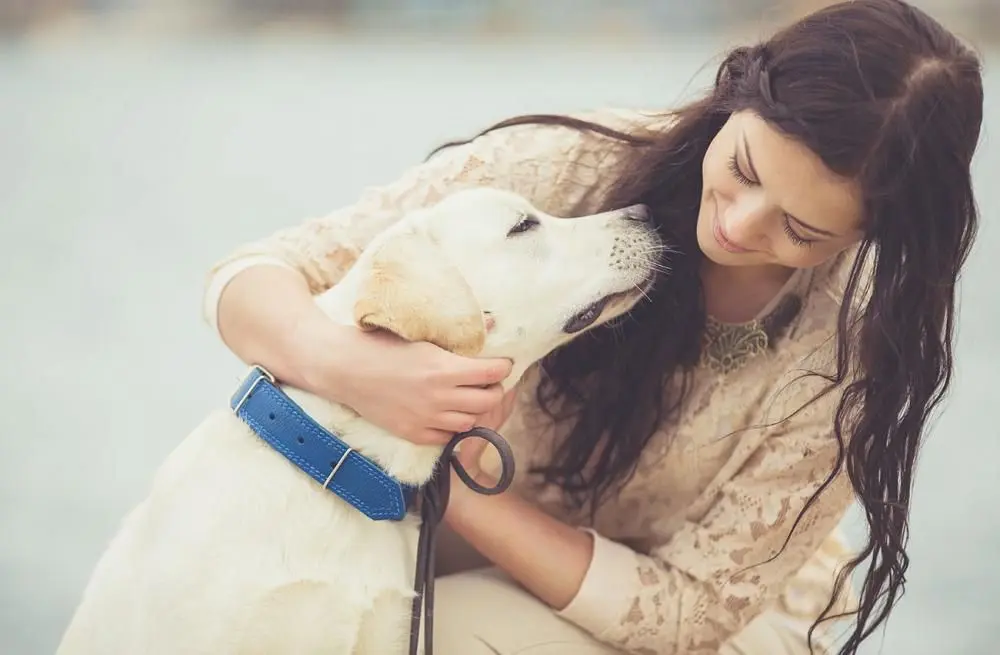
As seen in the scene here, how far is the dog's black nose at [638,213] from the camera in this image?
3.93ft

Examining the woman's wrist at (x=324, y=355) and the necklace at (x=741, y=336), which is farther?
the necklace at (x=741, y=336)

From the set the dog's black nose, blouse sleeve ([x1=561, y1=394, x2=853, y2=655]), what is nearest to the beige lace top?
blouse sleeve ([x1=561, y1=394, x2=853, y2=655])

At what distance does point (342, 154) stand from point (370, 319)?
8.70ft

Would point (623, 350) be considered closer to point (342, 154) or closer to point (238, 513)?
point (238, 513)

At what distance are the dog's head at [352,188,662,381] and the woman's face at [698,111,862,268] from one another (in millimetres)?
109

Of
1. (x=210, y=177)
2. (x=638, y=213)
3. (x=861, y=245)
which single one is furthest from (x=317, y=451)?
(x=210, y=177)

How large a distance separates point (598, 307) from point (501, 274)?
13 centimetres

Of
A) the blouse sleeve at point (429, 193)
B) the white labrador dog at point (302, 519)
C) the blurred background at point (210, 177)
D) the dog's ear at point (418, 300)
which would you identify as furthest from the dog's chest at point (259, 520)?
the blurred background at point (210, 177)

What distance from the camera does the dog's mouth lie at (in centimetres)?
114

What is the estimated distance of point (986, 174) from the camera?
10.8 ft

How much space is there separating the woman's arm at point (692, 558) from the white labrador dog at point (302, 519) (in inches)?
7.7

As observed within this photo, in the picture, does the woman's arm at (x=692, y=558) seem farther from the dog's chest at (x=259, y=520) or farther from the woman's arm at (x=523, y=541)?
the dog's chest at (x=259, y=520)

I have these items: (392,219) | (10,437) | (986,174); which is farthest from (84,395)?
(986,174)

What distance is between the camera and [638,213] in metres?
1.21
